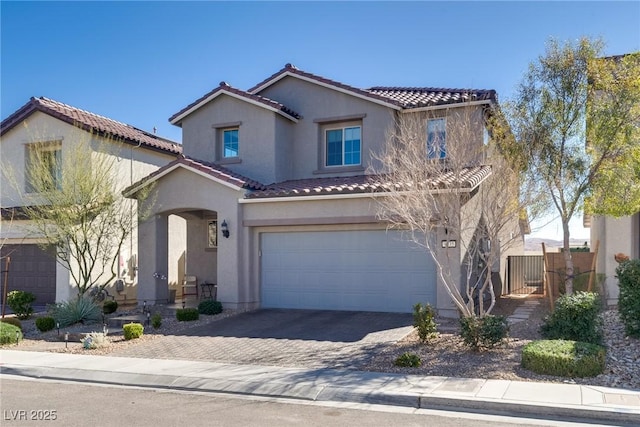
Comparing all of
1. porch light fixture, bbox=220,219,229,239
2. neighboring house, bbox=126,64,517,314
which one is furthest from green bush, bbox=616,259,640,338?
porch light fixture, bbox=220,219,229,239

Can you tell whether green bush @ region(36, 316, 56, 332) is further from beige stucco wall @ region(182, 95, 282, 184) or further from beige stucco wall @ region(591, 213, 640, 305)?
beige stucco wall @ region(591, 213, 640, 305)

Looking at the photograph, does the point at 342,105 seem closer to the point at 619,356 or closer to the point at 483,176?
the point at 483,176

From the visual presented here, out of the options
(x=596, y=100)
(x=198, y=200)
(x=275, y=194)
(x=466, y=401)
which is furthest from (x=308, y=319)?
(x=596, y=100)

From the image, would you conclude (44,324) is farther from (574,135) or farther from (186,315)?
(574,135)

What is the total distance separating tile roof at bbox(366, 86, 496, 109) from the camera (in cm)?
1566

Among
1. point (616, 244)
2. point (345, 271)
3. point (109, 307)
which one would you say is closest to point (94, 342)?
point (109, 307)

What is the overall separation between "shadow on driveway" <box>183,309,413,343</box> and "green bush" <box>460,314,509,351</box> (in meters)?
1.95

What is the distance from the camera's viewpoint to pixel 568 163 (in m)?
11.8

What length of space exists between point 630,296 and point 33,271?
1854 cm

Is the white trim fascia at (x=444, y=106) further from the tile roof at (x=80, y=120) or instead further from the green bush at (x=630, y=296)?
the tile roof at (x=80, y=120)

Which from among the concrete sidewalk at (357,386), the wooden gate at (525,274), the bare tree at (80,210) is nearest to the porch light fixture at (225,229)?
the bare tree at (80,210)

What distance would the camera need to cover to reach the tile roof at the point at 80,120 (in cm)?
1880

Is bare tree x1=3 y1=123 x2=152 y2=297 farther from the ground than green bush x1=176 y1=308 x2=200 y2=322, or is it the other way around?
bare tree x1=3 y1=123 x2=152 y2=297

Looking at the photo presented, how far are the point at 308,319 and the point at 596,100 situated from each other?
8780mm
